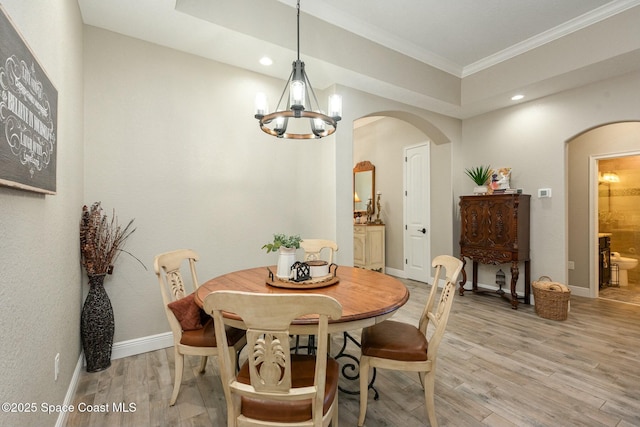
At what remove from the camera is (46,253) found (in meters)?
1.52

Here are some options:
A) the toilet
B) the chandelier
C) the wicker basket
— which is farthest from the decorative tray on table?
the toilet

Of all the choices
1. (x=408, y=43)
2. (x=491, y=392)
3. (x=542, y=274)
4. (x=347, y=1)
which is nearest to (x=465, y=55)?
(x=408, y=43)

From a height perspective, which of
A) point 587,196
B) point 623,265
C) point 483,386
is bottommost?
point 483,386

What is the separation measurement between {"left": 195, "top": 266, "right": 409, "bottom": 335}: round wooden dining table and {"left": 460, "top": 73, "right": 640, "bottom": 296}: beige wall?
10.1 feet

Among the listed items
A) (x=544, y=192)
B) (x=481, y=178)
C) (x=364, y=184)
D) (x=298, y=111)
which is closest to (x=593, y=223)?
(x=544, y=192)

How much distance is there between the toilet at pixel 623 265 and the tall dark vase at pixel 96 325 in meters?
7.10

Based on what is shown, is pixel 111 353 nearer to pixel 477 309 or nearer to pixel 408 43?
pixel 477 309

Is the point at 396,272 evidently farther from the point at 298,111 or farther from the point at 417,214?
the point at 298,111

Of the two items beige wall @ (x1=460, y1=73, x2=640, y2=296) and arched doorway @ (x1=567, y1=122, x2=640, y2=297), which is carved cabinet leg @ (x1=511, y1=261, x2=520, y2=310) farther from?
arched doorway @ (x1=567, y1=122, x2=640, y2=297)

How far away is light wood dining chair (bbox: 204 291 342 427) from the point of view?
112 centimetres

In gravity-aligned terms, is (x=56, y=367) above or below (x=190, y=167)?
below

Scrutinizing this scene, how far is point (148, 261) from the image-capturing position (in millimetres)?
2684

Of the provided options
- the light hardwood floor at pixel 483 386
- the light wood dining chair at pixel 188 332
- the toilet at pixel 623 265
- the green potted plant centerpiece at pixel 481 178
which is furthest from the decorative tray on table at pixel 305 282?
the toilet at pixel 623 265

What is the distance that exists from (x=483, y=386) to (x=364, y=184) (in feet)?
15.6
